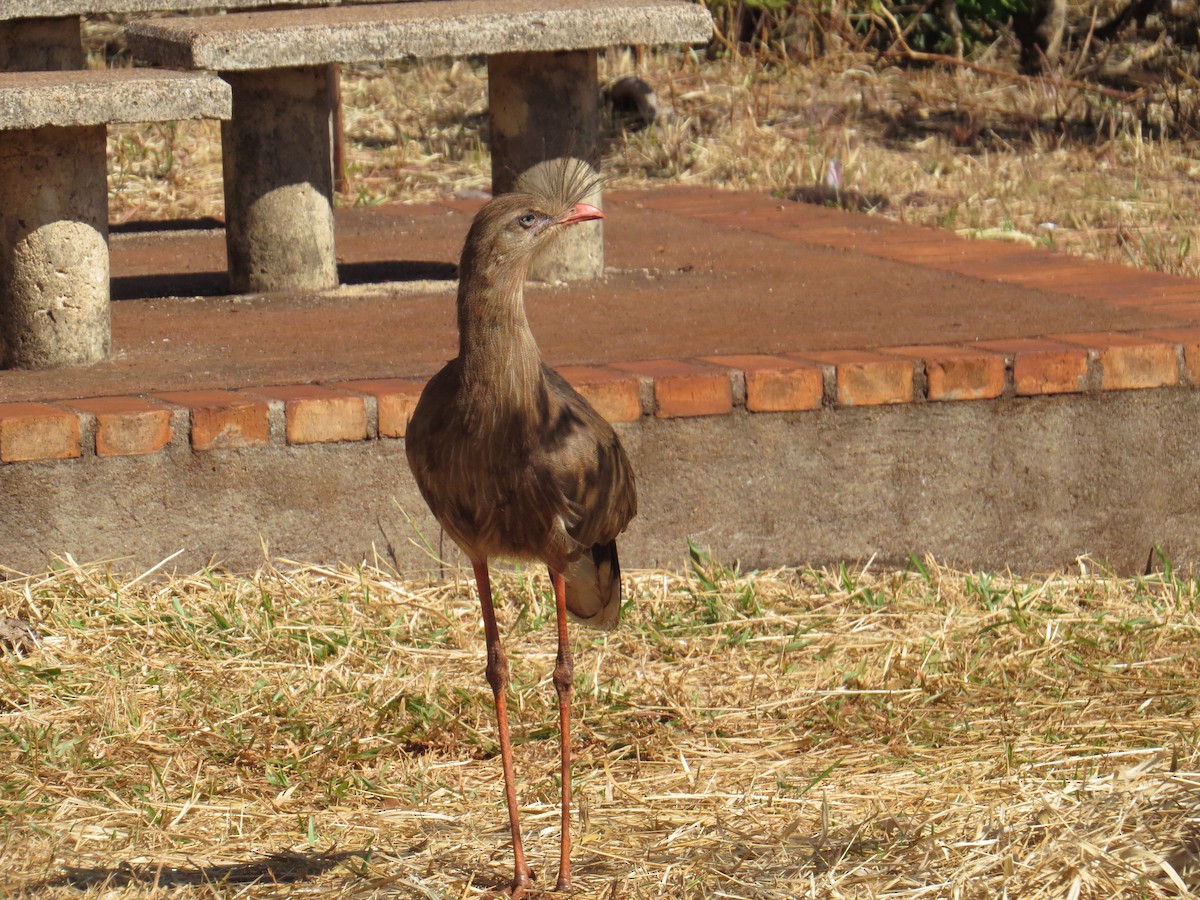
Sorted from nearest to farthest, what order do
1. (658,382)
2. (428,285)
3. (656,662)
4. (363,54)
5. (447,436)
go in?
(447,436) → (656,662) → (658,382) → (363,54) → (428,285)

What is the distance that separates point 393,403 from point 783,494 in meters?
1.14

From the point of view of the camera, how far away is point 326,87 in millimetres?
6184

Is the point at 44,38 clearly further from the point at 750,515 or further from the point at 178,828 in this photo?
the point at 178,828

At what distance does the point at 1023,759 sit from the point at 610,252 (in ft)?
11.0

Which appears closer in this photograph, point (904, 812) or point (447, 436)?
point (447, 436)

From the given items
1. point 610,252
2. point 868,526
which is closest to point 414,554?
point 868,526

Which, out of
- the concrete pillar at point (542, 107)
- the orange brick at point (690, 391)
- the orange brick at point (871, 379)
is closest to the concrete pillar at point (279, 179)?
the concrete pillar at point (542, 107)

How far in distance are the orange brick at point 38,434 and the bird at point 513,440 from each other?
138 centimetres

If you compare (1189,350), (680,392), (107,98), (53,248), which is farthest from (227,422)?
(1189,350)

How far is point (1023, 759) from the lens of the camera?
397 centimetres

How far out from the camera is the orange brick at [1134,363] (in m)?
5.22

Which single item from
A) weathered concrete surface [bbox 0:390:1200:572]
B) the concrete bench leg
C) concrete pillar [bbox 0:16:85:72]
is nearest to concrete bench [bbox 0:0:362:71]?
concrete pillar [bbox 0:16:85:72]

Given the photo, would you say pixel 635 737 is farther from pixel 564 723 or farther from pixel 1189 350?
pixel 1189 350

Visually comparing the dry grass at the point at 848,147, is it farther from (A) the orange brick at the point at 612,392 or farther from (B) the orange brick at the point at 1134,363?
(A) the orange brick at the point at 612,392
